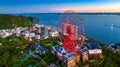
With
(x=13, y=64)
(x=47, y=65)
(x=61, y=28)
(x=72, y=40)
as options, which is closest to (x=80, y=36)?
(x=72, y=40)

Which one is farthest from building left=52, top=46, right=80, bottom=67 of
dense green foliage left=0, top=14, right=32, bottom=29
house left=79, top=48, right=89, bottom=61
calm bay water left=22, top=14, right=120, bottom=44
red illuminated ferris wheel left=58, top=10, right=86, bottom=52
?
dense green foliage left=0, top=14, right=32, bottom=29

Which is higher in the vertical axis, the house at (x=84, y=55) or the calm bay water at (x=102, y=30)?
the house at (x=84, y=55)

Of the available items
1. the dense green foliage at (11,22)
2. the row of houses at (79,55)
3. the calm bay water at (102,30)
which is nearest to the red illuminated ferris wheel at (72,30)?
the row of houses at (79,55)

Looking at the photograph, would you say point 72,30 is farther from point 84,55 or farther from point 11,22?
point 11,22

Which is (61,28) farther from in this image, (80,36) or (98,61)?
(98,61)

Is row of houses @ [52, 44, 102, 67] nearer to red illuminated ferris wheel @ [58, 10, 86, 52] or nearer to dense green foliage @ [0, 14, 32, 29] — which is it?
red illuminated ferris wheel @ [58, 10, 86, 52]

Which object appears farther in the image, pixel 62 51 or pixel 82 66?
pixel 62 51

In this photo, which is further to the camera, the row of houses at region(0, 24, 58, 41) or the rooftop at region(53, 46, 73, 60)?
the row of houses at region(0, 24, 58, 41)

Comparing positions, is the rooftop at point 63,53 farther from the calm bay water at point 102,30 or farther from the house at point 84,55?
the calm bay water at point 102,30

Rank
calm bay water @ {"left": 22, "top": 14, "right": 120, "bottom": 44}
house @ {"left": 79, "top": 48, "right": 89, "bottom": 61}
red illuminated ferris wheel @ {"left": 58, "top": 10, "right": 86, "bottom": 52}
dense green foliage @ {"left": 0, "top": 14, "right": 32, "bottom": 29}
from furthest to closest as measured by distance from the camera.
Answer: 1. dense green foliage @ {"left": 0, "top": 14, "right": 32, "bottom": 29}
2. calm bay water @ {"left": 22, "top": 14, "right": 120, "bottom": 44}
3. red illuminated ferris wheel @ {"left": 58, "top": 10, "right": 86, "bottom": 52}
4. house @ {"left": 79, "top": 48, "right": 89, "bottom": 61}
